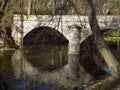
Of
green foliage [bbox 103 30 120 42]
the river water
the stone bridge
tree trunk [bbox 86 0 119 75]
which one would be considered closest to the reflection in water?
the river water

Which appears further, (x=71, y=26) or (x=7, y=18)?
(x=7, y=18)

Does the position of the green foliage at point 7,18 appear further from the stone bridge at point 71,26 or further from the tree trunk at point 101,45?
the tree trunk at point 101,45

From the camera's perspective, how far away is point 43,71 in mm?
19781

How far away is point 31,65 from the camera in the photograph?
859 inches

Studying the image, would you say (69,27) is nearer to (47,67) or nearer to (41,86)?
(47,67)

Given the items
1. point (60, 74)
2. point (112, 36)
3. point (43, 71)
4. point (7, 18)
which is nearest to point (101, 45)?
point (60, 74)

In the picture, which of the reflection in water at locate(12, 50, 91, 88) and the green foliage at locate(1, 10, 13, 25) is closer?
the reflection in water at locate(12, 50, 91, 88)

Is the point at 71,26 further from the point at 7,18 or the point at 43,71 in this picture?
the point at 43,71

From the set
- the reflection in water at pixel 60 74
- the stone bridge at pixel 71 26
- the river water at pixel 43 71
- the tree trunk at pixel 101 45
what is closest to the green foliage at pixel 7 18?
the stone bridge at pixel 71 26

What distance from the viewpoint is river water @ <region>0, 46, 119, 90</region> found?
1612cm

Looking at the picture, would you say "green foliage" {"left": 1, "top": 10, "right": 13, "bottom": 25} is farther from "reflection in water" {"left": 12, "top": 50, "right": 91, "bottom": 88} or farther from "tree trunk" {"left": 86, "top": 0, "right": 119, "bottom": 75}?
"tree trunk" {"left": 86, "top": 0, "right": 119, "bottom": 75}

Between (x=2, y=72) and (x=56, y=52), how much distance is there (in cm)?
777

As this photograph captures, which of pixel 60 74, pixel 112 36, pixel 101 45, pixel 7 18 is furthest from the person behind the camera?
pixel 112 36

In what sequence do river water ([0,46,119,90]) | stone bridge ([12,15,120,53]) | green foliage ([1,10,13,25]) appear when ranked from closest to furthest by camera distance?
1. river water ([0,46,119,90])
2. stone bridge ([12,15,120,53])
3. green foliage ([1,10,13,25])
